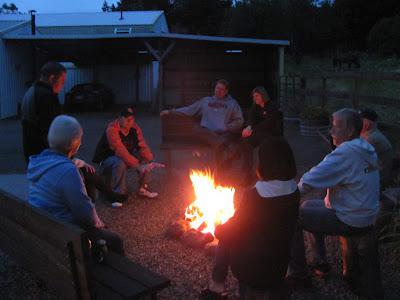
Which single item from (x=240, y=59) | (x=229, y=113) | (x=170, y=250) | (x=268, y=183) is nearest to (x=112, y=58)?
(x=240, y=59)

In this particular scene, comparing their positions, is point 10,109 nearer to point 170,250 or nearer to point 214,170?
point 214,170

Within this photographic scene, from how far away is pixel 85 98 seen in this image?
2148 centimetres

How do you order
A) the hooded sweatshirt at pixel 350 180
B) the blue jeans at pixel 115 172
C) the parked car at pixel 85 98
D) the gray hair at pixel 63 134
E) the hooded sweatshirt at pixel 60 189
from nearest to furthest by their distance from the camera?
the hooded sweatshirt at pixel 60 189
the gray hair at pixel 63 134
the hooded sweatshirt at pixel 350 180
the blue jeans at pixel 115 172
the parked car at pixel 85 98

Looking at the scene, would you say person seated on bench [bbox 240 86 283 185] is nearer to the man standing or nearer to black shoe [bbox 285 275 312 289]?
the man standing

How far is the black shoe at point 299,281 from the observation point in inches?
151

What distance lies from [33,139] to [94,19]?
997 inches

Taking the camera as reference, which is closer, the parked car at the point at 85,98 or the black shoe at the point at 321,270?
the black shoe at the point at 321,270

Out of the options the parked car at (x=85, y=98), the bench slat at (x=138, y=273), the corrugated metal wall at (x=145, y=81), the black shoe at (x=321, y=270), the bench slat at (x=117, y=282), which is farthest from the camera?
the corrugated metal wall at (x=145, y=81)

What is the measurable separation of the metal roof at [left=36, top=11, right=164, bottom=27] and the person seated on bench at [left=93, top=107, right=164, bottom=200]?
22.3 m

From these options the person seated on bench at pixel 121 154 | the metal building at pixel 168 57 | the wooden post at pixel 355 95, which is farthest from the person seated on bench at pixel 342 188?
the metal building at pixel 168 57

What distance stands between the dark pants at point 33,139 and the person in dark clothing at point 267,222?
2402mm

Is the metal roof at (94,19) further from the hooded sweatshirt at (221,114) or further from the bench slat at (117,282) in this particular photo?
the bench slat at (117,282)

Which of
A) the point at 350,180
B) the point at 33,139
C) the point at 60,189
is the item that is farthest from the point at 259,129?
the point at 60,189

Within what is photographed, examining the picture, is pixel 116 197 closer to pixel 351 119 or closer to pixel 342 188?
pixel 342 188
